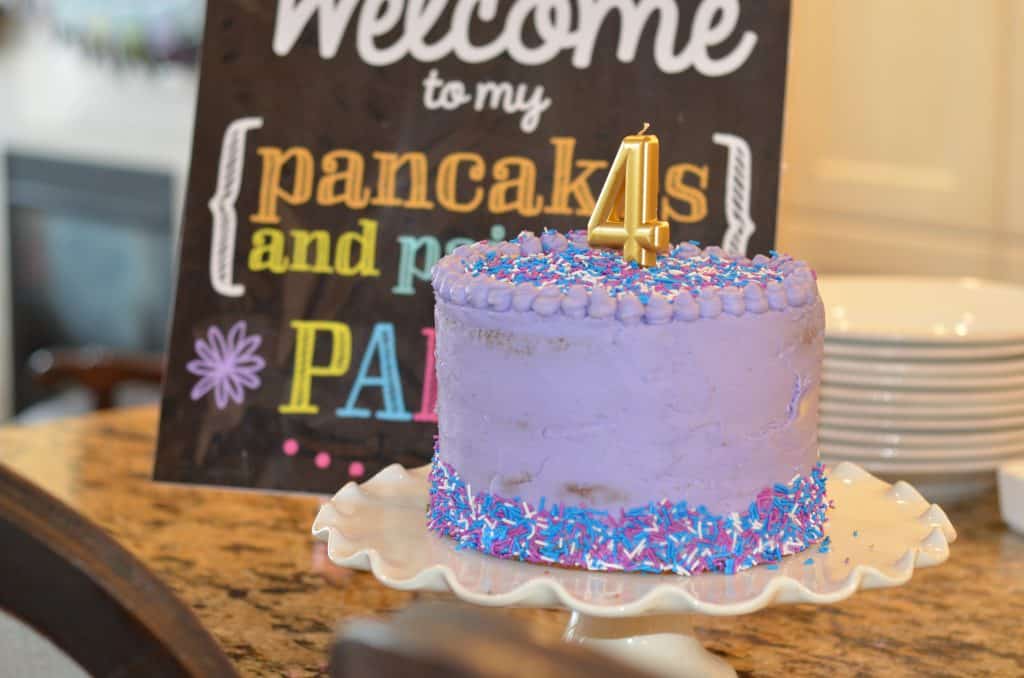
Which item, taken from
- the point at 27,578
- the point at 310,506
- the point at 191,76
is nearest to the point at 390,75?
the point at 310,506

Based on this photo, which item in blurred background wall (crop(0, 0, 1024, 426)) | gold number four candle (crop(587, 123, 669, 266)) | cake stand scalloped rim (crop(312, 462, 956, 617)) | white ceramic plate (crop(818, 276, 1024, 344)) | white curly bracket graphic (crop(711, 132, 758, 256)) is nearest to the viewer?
cake stand scalloped rim (crop(312, 462, 956, 617))

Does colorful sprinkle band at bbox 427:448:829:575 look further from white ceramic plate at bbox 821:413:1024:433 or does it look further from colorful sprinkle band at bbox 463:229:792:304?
white ceramic plate at bbox 821:413:1024:433

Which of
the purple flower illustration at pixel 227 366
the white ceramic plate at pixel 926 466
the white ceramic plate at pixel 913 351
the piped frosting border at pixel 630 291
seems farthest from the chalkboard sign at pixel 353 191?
the piped frosting border at pixel 630 291

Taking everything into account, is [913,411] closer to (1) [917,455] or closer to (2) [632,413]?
(1) [917,455]

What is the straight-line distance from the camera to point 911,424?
1623 millimetres

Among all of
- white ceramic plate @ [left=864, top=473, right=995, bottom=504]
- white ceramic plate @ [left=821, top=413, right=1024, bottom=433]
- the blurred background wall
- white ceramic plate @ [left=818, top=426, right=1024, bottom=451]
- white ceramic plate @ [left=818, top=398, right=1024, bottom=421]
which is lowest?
white ceramic plate @ [left=864, top=473, right=995, bottom=504]

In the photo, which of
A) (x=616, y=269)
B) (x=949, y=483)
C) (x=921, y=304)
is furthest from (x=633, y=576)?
(x=921, y=304)

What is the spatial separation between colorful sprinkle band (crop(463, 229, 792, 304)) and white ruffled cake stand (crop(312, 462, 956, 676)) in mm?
205

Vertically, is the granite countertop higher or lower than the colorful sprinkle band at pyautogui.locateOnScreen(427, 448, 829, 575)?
lower

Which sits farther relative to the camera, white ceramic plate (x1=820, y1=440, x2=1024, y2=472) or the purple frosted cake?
white ceramic plate (x1=820, y1=440, x2=1024, y2=472)

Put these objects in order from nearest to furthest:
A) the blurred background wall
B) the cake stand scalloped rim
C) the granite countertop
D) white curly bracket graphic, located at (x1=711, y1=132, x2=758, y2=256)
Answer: the cake stand scalloped rim → the granite countertop → white curly bracket graphic, located at (x1=711, y1=132, x2=758, y2=256) → the blurred background wall

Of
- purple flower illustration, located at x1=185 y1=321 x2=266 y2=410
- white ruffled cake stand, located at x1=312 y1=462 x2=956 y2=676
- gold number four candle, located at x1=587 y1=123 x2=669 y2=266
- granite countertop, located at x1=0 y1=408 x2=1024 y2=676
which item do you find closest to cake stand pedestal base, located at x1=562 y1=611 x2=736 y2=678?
white ruffled cake stand, located at x1=312 y1=462 x2=956 y2=676

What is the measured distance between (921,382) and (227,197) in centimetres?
79

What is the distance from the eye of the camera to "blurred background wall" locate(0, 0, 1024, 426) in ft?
7.55
